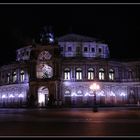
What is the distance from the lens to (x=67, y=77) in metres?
77.8

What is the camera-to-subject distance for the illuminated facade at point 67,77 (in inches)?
3002

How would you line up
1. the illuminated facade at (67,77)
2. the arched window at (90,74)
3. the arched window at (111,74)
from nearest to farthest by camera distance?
the illuminated facade at (67,77), the arched window at (90,74), the arched window at (111,74)

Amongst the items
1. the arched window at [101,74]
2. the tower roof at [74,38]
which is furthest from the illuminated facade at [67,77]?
the tower roof at [74,38]

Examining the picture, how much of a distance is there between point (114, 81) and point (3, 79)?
29385 mm

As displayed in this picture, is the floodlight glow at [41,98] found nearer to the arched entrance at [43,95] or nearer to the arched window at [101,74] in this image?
the arched entrance at [43,95]

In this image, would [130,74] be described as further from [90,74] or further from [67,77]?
[67,77]

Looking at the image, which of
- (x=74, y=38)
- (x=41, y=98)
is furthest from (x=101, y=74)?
(x=41, y=98)

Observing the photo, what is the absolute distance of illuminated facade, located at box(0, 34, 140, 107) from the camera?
76.2 metres

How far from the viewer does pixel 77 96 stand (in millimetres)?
77188

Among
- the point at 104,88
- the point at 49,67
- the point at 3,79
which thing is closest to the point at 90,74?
the point at 104,88

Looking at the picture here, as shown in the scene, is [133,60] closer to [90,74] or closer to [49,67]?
[90,74]

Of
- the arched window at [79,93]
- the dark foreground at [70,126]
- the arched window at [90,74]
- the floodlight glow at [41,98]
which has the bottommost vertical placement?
the dark foreground at [70,126]

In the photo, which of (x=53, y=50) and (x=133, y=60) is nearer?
(x=53, y=50)

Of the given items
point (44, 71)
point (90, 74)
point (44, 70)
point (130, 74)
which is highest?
point (44, 70)
